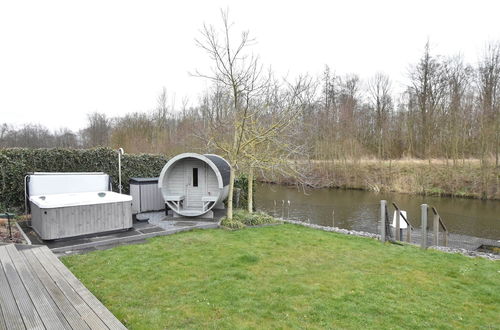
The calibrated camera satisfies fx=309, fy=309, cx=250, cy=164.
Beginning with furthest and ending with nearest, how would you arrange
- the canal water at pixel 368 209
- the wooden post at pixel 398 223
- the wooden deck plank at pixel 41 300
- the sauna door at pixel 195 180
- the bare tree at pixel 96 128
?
the bare tree at pixel 96 128
the canal water at pixel 368 209
the sauna door at pixel 195 180
the wooden post at pixel 398 223
the wooden deck plank at pixel 41 300

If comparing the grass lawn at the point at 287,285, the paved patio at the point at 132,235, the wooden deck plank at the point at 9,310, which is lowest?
the grass lawn at the point at 287,285

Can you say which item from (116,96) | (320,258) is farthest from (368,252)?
(116,96)

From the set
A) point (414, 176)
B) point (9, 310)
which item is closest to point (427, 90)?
point (414, 176)

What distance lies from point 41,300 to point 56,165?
792 cm

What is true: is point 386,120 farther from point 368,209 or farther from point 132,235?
point 132,235

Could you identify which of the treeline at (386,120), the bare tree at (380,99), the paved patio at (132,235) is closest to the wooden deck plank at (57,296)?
the paved patio at (132,235)

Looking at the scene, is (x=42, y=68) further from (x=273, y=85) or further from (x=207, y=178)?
(x=273, y=85)

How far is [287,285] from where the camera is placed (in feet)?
15.2

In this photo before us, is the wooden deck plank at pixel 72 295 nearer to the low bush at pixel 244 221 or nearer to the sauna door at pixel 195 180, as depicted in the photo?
the low bush at pixel 244 221

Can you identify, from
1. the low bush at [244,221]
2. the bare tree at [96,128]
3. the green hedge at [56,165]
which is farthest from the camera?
the bare tree at [96,128]

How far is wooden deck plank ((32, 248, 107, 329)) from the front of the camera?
9.59 feet

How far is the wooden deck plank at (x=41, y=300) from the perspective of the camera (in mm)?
2809

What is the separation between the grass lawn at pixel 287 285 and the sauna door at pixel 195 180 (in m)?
2.69

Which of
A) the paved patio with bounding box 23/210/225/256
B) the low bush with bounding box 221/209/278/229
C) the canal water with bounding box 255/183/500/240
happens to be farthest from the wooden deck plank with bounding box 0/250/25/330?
the canal water with bounding box 255/183/500/240
